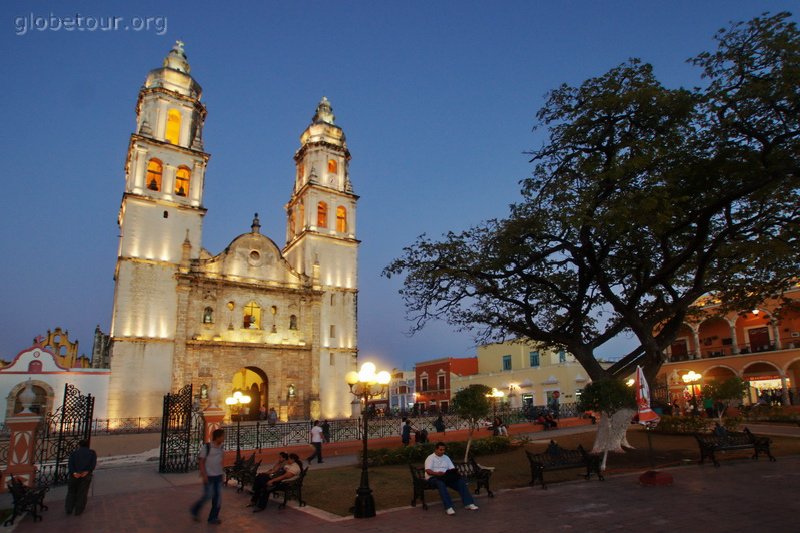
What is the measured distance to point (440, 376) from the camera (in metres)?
50.1

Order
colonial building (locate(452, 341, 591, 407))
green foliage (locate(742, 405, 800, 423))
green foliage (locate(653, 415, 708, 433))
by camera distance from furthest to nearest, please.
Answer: colonial building (locate(452, 341, 591, 407)), green foliage (locate(742, 405, 800, 423)), green foliage (locate(653, 415, 708, 433))

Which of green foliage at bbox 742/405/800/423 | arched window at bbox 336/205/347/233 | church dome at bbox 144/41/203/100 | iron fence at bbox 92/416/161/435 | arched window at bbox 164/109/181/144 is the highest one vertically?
church dome at bbox 144/41/203/100

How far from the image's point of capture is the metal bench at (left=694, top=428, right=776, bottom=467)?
11.9 m

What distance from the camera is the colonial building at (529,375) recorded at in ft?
122

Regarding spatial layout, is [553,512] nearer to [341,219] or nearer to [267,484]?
[267,484]

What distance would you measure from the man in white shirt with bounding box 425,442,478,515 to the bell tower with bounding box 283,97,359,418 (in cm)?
2637

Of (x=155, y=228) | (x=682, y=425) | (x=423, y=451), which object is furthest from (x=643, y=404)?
(x=155, y=228)

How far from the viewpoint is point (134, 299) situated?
29.2m

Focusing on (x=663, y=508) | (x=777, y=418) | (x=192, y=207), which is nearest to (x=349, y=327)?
(x=192, y=207)

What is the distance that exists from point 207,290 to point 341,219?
11566 millimetres

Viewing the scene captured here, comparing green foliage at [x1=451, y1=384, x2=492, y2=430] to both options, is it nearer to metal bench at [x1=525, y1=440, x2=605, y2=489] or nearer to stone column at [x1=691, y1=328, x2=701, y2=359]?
metal bench at [x1=525, y1=440, x2=605, y2=489]

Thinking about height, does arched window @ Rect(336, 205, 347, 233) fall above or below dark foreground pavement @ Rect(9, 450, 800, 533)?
above

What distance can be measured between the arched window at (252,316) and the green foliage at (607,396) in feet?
81.0

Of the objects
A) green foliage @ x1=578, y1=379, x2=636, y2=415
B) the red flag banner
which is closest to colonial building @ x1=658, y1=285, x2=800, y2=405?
green foliage @ x1=578, y1=379, x2=636, y2=415
